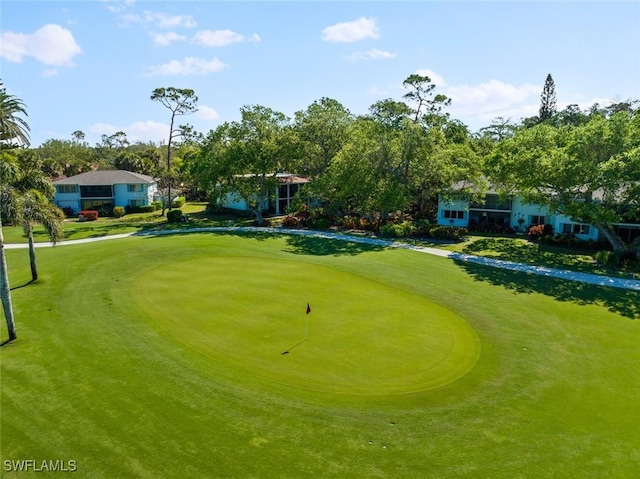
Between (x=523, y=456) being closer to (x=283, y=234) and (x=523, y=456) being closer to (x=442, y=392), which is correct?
(x=442, y=392)

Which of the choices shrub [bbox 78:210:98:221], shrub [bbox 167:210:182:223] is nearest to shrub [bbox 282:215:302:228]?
shrub [bbox 167:210:182:223]

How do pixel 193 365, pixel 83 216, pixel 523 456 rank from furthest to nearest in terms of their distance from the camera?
pixel 83 216 → pixel 193 365 → pixel 523 456

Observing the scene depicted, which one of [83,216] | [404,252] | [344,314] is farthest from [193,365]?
[83,216]

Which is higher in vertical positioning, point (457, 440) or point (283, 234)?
point (283, 234)

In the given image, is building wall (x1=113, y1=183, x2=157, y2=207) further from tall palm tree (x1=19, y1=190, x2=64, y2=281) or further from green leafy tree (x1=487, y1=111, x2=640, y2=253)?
green leafy tree (x1=487, y1=111, x2=640, y2=253)

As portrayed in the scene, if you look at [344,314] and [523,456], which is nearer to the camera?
[523,456]

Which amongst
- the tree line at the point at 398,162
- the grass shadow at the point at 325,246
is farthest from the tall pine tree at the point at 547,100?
the grass shadow at the point at 325,246
